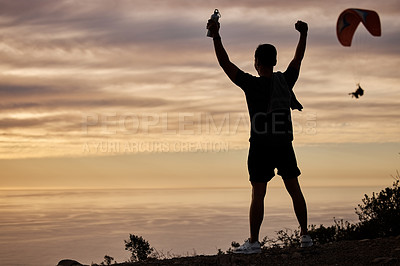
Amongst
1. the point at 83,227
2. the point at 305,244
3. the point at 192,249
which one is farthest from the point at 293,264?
the point at 83,227

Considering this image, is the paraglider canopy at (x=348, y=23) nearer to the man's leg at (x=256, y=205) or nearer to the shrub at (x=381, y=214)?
the man's leg at (x=256, y=205)

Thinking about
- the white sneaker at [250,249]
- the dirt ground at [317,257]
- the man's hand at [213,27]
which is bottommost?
the dirt ground at [317,257]

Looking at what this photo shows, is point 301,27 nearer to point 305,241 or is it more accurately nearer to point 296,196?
point 296,196

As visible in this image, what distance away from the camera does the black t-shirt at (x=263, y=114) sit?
9.43 meters

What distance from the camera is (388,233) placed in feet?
41.0

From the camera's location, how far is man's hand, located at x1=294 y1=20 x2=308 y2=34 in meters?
10.1

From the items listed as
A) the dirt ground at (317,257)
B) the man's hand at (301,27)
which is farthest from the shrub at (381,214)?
the man's hand at (301,27)

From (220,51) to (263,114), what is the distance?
44.3 inches

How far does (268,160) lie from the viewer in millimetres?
9531

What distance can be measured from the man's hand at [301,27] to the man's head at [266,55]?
0.82 meters

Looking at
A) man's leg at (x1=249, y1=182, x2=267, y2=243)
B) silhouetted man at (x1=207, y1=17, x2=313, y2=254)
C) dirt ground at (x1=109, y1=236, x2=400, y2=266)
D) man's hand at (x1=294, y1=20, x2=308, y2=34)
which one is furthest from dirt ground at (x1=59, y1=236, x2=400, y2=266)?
man's hand at (x1=294, y1=20, x2=308, y2=34)

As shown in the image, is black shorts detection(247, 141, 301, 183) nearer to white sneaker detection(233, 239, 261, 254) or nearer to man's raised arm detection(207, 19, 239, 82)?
white sneaker detection(233, 239, 261, 254)

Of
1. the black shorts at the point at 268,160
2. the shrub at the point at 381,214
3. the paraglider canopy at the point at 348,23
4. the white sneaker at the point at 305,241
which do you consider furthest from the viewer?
the shrub at the point at 381,214

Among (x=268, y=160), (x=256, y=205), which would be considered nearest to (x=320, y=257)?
(x=256, y=205)
